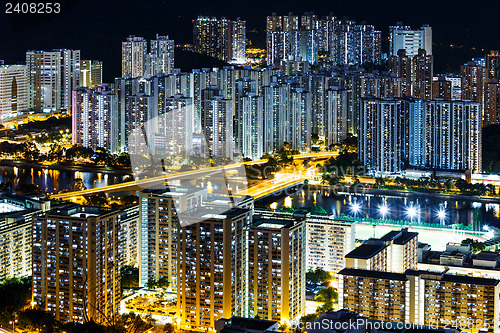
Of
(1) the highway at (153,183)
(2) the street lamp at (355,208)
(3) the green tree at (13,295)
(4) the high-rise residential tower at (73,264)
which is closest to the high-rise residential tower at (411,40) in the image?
(1) the highway at (153,183)

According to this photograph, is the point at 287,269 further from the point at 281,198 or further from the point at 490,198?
the point at 490,198

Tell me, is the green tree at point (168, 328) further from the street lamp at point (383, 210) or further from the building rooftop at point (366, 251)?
the street lamp at point (383, 210)

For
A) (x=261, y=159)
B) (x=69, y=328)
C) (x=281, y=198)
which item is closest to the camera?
(x=69, y=328)

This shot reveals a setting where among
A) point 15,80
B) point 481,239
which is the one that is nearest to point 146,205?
point 481,239

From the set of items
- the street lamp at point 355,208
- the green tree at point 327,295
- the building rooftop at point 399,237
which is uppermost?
the building rooftop at point 399,237

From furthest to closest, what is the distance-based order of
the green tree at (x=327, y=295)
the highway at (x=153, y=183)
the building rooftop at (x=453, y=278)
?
the highway at (x=153, y=183) → the green tree at (x=327, y=295) → the building rooftop at (x=453, y=278)

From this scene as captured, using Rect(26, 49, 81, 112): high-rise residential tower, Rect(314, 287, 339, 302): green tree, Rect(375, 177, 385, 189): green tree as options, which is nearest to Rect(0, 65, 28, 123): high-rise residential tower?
Rect(26, 49, 81, 112): high-rise residential tower

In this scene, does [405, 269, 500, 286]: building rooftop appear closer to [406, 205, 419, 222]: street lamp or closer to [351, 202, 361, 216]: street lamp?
[406, 205, 419, 222]: street lamp

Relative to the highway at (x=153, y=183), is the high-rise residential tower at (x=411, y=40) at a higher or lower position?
higher

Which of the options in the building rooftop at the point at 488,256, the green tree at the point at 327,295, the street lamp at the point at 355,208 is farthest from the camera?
the street lamp at the point at 355,208
